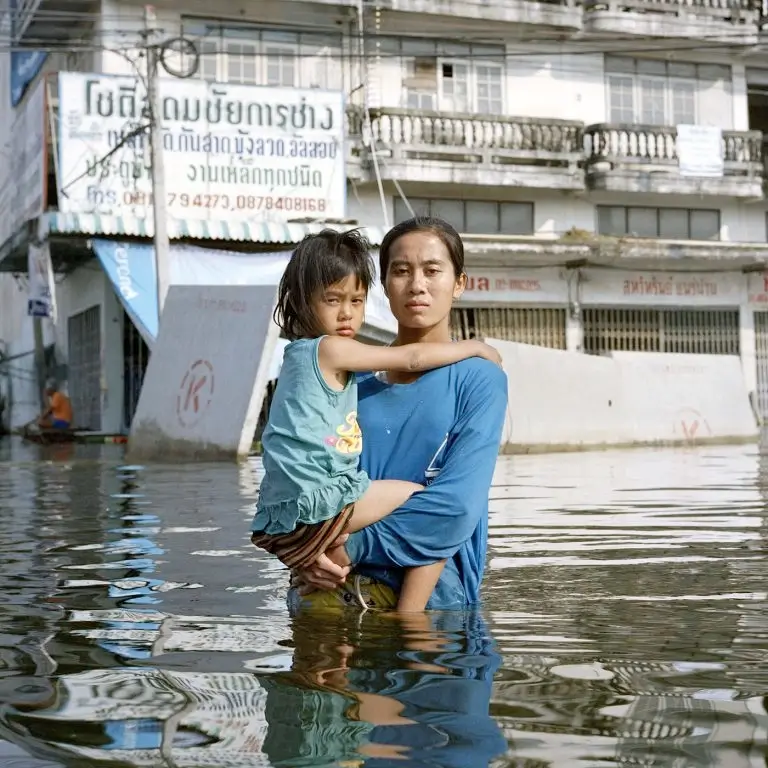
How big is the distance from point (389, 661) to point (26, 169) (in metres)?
20.8

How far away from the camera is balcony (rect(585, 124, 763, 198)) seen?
2647 cm

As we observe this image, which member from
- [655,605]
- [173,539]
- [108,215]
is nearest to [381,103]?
[108,215]

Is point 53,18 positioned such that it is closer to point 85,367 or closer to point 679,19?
point 85,367

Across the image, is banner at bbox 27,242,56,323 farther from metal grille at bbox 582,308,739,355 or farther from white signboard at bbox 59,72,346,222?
metal grille at bbox 582,308,739,355

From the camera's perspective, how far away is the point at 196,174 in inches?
866

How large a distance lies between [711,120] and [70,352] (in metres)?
13.4

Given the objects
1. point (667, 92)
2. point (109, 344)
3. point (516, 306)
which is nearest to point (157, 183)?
point (109, 344)

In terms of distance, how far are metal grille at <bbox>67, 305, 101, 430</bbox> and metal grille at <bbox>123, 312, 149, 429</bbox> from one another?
73 cm

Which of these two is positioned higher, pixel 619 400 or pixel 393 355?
pixel 619 400

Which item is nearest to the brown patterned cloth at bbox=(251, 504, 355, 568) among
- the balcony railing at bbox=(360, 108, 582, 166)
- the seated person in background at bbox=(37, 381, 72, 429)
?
the seated person in background at bbox=(37, 381, 72, 429)

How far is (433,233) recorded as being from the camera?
4.04m

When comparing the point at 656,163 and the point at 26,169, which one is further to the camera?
the point at 656,163

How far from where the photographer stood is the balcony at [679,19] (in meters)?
26.5

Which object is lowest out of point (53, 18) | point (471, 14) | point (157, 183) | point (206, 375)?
point (206, 375)
